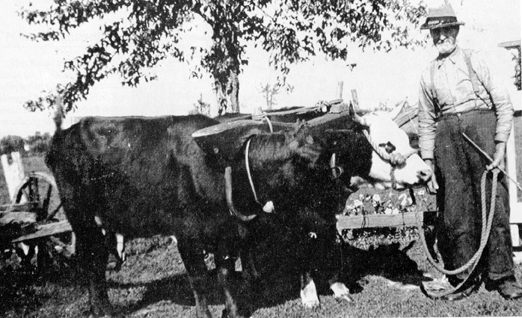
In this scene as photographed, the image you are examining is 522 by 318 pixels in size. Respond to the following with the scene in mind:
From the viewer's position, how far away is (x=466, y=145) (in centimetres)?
424

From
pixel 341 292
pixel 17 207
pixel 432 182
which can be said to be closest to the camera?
pixel 432 182

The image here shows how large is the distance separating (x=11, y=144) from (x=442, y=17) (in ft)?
19.6

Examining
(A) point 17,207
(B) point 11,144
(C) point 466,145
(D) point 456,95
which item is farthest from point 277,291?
(B) point 11,144

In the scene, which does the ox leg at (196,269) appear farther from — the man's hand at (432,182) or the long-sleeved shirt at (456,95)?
the long-sleeved shirt at (456,95)

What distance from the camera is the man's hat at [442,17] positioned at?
13.7 ft

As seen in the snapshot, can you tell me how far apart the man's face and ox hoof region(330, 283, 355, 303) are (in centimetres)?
251

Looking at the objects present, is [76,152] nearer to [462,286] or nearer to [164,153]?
[164,153]

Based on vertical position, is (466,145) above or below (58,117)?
below

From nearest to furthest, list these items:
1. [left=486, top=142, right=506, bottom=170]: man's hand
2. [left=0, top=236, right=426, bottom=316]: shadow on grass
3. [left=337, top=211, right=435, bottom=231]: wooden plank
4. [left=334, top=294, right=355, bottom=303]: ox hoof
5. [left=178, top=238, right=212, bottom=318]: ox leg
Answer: [left=486, top=142, right=506, bottom=170]: man's hand
[left=178, top=238, right=212, bottom=318]: ox leg
[left=334, top=294, right=355, bottom=303]: ox hoof
[left=0, top=236, right=426, bottom=316]: shadow on grass
[left=337, top=211, right=435, bottom=231]: wooden plank

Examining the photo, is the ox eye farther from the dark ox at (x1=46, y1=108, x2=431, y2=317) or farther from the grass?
the grass

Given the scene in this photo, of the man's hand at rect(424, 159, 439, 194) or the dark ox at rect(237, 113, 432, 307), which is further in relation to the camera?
the man's hand at rect(424, 159, 439, 194)

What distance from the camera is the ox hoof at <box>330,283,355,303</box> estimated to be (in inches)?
183

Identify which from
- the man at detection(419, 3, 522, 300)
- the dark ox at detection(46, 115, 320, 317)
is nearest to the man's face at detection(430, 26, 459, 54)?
the man at detection(419, 3, 522, 300)

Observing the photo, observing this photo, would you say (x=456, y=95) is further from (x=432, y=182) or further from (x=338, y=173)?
(x=338, y=173)
